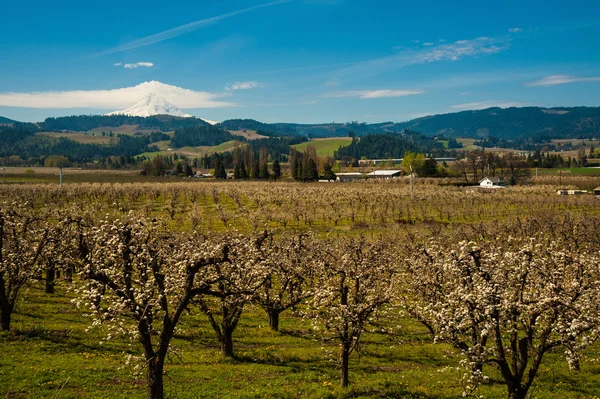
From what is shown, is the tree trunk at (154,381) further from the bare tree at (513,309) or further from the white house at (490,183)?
the white house at (490,183)

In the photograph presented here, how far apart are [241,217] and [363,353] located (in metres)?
51.8

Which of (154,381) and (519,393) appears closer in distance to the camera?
(154,381)

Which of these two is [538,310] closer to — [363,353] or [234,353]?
[363,353]

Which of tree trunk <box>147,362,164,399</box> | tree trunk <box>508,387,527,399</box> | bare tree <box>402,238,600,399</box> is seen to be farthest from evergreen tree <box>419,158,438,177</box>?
tree trunk <box>147,362,164,399</box>

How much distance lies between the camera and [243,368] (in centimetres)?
2234

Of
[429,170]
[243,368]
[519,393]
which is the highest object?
[429,170]

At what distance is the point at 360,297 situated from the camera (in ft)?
71.1

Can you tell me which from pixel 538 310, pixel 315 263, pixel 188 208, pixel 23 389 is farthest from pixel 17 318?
pixel 188 208

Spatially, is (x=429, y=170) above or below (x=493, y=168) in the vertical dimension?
above

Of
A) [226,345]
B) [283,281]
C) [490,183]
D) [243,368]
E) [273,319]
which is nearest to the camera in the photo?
[243,368]

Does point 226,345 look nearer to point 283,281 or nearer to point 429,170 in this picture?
point 283,281

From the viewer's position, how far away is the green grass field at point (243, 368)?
1916 centimetres

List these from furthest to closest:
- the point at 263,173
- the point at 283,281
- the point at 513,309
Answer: the point at 263,173
the point at 283,281
the point at 513,309

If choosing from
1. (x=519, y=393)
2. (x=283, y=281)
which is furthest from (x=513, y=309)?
(x=283, y=281)
